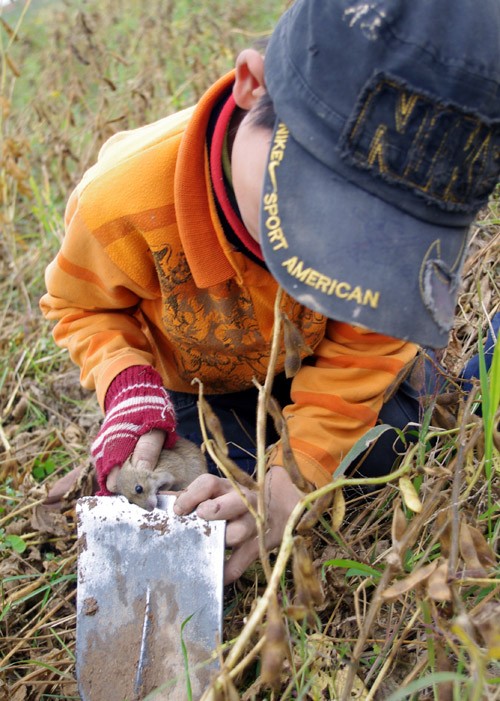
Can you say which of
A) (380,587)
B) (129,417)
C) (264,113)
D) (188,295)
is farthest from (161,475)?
(264,113)

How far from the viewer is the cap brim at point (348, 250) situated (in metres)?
1.16

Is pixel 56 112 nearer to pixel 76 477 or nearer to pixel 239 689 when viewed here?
pixel 76 477

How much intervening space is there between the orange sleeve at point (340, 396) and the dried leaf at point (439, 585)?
2.30 feet

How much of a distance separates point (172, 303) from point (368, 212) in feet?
2.63

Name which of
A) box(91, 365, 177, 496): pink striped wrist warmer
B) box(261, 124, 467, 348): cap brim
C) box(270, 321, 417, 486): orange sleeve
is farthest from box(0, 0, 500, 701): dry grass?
box(91, 365, 177, 496): pink striped wrist warmer

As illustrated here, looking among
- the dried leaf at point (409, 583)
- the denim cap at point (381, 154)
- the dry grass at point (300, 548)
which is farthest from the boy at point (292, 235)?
the dried leaf at point (409, 583)

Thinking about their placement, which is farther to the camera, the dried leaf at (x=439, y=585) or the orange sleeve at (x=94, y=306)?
the orange sleeve at (x=94, y=306)

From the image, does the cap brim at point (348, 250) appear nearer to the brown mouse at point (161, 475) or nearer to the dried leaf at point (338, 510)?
the dried leaf at point (338, 510)

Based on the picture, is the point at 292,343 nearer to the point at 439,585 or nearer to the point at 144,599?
the point at 439,585

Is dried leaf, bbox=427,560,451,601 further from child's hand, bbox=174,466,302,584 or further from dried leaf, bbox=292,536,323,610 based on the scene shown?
child's hand, bbox=174,466,302,584

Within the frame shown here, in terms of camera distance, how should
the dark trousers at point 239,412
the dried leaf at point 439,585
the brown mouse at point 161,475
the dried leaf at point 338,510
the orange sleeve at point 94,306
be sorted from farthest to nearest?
the dark trousers at point 239,412, the orange sleeve at point 94,306, the brown mouse at point 161,475, the dried leaf at point 338,510, the dried leaf at point 439,585

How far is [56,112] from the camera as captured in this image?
4.20 m

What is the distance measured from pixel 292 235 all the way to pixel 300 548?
48 centimetres

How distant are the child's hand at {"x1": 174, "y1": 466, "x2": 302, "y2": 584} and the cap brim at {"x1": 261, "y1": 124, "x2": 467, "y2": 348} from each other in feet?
1.70
